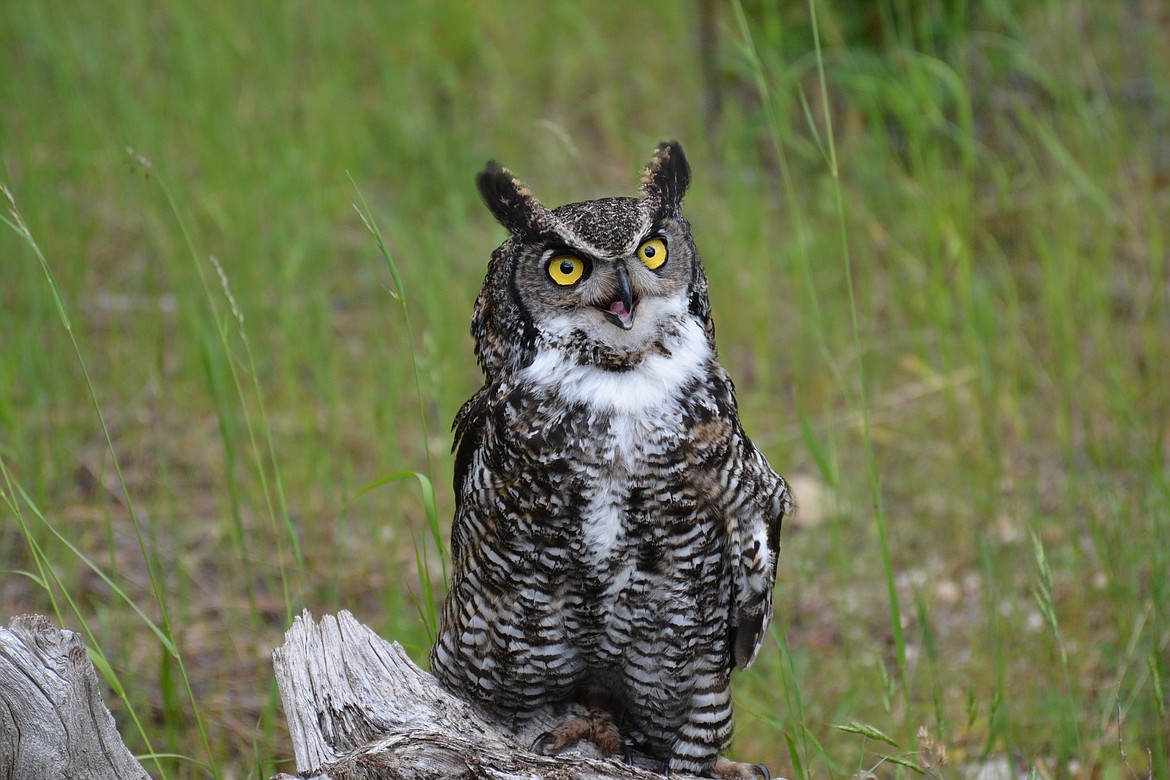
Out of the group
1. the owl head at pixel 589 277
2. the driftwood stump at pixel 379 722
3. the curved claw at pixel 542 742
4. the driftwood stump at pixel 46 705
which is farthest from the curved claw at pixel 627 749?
the driftwood stump at pixel 46 705

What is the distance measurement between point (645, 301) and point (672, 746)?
104 centimetres

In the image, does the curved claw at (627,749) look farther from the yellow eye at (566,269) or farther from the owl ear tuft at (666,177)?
the owl ear tuft at (666,177)

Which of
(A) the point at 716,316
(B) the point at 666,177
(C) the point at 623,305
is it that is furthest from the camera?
(A) the point at 716,316

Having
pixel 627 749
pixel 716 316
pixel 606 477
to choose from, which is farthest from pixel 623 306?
pixel 716 316

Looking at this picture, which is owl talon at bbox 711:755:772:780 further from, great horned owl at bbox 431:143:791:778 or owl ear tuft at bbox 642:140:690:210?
owl ear tuft at bbox 642:140:690:210

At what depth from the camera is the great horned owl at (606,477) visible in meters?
2.10

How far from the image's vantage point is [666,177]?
2344 millimetres

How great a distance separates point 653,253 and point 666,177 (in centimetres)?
28

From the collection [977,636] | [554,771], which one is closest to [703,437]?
[554,771]

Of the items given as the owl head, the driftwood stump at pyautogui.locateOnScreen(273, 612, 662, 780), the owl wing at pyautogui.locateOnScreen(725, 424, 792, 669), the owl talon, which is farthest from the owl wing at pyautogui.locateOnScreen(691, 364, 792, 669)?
the driftwood stump at pyautogui.locateOnScreen(273, 612, 662, 780)

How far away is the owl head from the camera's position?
2.07m

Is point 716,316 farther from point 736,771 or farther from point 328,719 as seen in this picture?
point 328,719

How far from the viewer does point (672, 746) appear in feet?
8.06

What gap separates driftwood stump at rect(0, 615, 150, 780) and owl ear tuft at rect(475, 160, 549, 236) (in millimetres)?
1109
